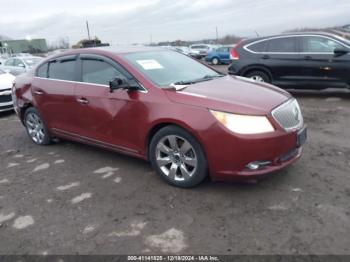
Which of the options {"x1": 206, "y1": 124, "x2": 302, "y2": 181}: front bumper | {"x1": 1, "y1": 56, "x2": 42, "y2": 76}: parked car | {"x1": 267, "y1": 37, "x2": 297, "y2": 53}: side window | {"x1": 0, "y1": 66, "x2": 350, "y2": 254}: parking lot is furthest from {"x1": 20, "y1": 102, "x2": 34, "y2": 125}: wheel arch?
{"x1": 1, "y1": 56, "x2": 42, "y2": 76}: parked car

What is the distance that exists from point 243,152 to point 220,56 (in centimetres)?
2473

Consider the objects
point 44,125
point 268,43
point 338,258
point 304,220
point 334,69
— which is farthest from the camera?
point 268,43

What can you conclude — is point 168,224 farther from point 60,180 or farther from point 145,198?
point 60,180

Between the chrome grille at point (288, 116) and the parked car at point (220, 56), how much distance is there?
2352 centimetres

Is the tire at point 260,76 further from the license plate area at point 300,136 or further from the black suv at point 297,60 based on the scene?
the license plate area at point 300,136

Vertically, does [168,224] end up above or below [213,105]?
below

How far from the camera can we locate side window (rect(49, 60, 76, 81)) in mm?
5160

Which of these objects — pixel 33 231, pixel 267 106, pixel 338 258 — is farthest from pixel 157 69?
pixel 338 258

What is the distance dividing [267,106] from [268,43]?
6240mm

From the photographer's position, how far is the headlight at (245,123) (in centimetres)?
352

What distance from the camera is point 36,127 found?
6.08m

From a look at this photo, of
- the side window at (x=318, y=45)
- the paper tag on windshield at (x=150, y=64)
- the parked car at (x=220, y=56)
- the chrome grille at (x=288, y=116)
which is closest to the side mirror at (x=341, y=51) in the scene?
the side window at (x=318, y=45)

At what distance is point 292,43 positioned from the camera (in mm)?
9094

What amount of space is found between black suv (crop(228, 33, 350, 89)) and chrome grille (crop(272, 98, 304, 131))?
16.9ft
